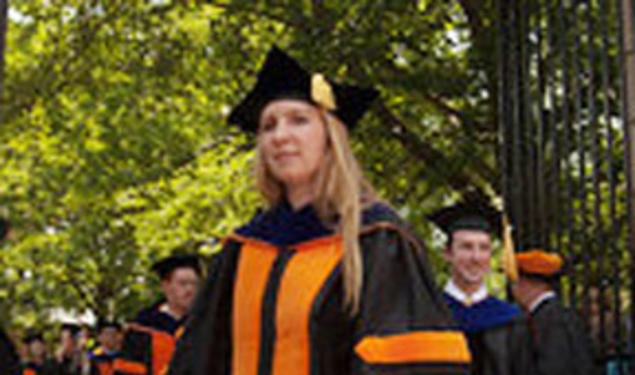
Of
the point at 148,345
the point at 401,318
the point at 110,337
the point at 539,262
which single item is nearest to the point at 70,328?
the point at 110,337

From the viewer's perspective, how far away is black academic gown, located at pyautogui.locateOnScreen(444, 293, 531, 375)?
6.15 metres

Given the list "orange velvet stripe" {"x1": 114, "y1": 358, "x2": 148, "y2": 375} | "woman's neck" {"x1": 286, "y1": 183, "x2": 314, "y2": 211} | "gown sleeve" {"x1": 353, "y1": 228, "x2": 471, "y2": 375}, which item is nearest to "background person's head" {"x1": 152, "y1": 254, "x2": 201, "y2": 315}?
"orange velvet stripe" {"x1": 114, "y1": 358, "x2": 148, "y2": 375}

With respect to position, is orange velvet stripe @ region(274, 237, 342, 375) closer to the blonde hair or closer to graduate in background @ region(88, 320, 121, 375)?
the blonde hair

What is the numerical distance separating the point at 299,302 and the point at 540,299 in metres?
5.27

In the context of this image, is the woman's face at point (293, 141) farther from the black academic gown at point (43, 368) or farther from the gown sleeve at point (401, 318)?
the black academic gown at point (43, 368)

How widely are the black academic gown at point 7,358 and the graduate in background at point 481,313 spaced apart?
2318 mm

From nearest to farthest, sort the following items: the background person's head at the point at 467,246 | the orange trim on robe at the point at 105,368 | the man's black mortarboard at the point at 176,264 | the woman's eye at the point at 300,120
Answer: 1. the woman's eye at the point at 300,120
2. the background person's head at the point at 467,246
3. the man's black mortarboard at the point at 176,264
4. the orange trim on robe at the point at 105,368

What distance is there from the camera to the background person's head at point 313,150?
10.4 ft

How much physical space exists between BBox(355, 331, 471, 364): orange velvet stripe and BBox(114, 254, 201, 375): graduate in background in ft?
20.4

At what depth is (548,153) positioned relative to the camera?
37.0ft

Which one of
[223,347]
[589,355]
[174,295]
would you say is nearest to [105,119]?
[174,295]

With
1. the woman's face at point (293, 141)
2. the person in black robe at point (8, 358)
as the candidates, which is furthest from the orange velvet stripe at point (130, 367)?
the woman's face at point (293, 141)

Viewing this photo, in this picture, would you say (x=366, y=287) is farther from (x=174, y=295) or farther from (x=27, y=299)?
(x=27, y=299)

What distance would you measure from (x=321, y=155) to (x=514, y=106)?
5514 millimetres
